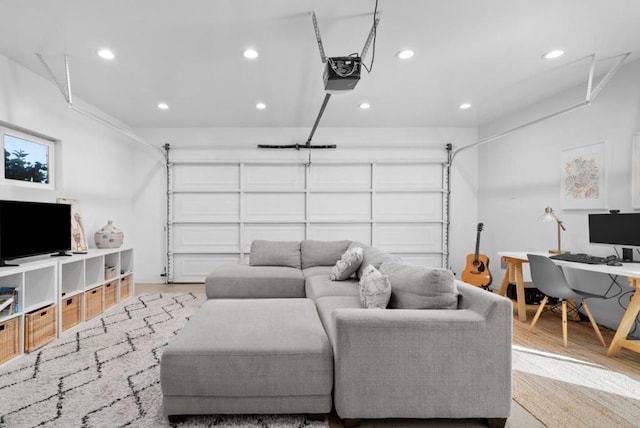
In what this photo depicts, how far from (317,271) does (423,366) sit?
93.1 inches

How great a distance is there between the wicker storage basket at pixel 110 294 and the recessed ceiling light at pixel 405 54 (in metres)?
4.17

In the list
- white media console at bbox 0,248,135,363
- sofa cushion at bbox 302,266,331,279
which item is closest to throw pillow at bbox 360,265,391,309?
sofa cushion at bbox 302,266,331,279

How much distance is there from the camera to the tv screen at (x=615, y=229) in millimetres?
2916

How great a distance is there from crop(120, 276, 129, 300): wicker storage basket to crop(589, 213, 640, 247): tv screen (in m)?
5.57

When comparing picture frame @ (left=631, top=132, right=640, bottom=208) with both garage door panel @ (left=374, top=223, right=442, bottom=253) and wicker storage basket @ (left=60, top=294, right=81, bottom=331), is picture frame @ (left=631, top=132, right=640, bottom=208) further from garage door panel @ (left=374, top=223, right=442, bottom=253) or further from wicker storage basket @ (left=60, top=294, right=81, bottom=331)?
wicker storage basket @ (left=60, top=294, right=81, bottom=331)

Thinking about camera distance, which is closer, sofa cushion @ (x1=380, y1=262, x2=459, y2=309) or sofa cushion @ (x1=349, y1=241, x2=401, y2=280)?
sofa cushion @ (x1=380, y1=262, x2=459, y2=309)

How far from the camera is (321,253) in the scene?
4.43m

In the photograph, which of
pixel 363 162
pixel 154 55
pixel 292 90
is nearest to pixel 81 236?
pixel 154 55

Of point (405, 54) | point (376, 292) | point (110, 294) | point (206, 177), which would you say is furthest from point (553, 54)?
point (110, 294)

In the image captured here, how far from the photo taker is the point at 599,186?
3.46 metres

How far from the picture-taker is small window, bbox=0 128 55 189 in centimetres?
A: 309

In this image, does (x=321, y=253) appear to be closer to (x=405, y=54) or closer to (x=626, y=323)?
(x=405, y=54)

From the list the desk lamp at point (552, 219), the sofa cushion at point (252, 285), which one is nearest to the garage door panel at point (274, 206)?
the sofa cushion at point (252, 285)

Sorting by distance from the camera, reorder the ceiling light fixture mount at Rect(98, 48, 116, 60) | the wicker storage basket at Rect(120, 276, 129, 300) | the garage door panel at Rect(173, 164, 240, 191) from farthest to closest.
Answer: the garage door panel at Rect(173, 164, 240, 191), the wicker storage basket at Rect(120, 276, 129, 300), the ceiling light fixture mount at Rect(98, 48, 116, 60)
